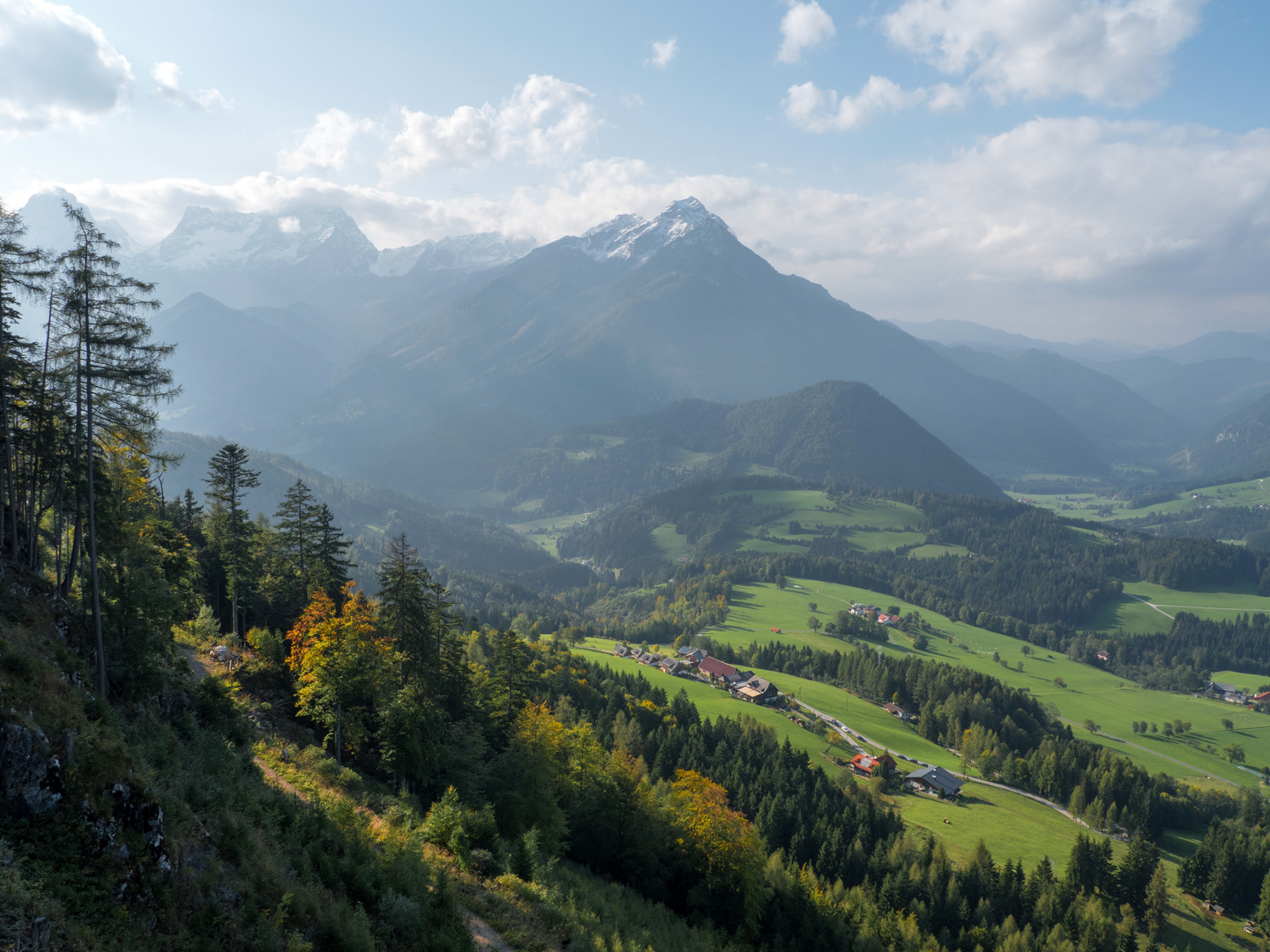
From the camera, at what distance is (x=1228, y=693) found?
16725 centimetres

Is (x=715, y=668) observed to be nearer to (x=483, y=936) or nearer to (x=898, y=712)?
(x=898, y=712)

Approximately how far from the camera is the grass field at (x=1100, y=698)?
125 metres

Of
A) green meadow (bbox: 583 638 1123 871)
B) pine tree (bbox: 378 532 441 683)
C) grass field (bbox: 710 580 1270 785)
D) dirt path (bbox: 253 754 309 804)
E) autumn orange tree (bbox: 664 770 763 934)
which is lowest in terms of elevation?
grass field (bbox: 710 580 1270 785)

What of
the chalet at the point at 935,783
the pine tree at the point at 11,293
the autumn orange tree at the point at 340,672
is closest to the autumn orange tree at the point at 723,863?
the autumn orange tree at the point at 340,672

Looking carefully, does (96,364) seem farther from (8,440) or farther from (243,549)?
(243,549)

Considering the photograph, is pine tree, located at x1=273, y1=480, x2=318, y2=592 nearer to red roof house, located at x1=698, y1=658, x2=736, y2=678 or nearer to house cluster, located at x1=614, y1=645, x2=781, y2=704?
house cluster, located at x1=614, y1=645, x2=781, y2=704

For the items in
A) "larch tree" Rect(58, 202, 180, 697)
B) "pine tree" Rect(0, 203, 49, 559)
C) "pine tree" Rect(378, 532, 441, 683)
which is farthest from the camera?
"pine tree" Rect(378, 532, 441, 683)

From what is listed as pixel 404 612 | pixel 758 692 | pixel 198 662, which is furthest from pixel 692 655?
pixel 198 662

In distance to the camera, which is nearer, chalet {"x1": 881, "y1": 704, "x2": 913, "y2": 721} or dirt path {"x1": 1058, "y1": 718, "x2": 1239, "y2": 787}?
dirt path {"x1": 1058, "y1": 718, "x2": 1239, "y2": 787}

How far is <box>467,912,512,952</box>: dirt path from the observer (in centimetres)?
2119

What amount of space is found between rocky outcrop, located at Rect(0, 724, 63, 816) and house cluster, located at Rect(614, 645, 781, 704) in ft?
385

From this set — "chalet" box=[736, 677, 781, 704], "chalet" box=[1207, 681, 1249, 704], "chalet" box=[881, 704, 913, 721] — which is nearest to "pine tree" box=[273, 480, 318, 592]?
"chalet" box=[736, 677, 781, 704]

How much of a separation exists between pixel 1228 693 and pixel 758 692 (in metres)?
151

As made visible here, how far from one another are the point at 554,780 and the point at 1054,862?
7334cm
